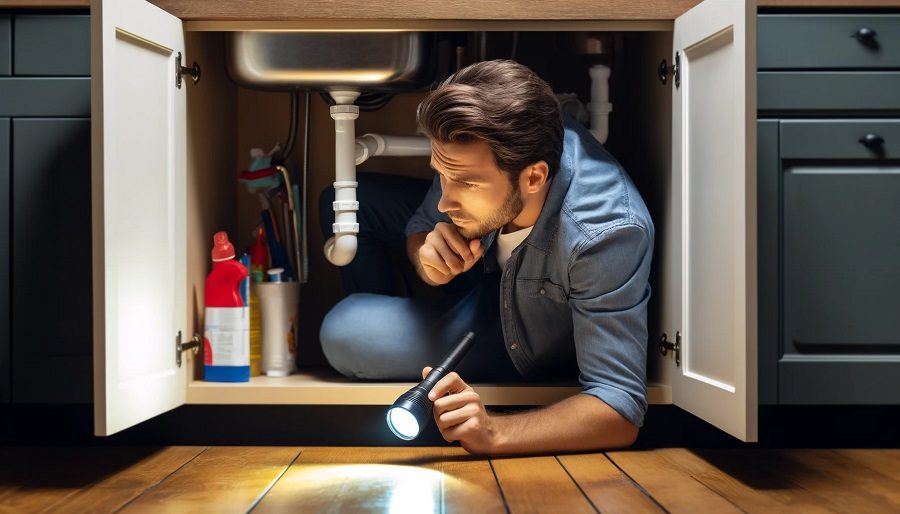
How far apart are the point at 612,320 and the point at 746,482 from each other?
0.96 ft

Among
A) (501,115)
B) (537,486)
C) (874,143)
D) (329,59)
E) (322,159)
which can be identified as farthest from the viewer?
(322,159)

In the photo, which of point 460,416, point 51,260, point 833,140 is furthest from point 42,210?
point 833,140

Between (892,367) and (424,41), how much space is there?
3.05 ft

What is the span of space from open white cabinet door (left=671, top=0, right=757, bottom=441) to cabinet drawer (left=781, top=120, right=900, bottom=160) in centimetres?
17

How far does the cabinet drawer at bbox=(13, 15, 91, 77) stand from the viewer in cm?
156

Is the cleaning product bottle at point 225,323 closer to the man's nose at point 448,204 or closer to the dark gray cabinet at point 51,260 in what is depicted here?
the dark gray cabinet at point 51,260

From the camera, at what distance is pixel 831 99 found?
5.07 ft

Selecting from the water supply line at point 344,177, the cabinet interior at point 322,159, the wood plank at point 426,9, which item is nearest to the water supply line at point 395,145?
the water supply line at point 344,177

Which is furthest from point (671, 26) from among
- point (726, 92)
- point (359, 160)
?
point (359, 160)

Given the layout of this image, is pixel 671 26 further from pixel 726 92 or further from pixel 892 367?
pixel 892 367

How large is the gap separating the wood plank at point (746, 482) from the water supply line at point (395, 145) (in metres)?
0.71

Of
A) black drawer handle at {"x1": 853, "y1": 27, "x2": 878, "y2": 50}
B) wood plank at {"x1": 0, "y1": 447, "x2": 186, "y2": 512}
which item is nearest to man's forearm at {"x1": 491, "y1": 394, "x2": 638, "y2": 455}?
wood plank at {"x1": 0, "y1": 447, "x2": 186, "y2": 512}

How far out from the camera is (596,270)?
57.9 inches

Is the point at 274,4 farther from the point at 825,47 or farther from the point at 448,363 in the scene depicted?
the point at 825,47
